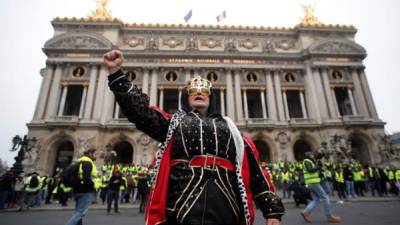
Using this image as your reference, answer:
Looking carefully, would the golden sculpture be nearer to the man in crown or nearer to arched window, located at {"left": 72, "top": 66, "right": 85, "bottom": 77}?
arched window, located at {"left": 72, "top": 66, "right": 85, "bottom": 77}

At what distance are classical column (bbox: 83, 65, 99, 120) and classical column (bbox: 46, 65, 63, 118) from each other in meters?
3.09

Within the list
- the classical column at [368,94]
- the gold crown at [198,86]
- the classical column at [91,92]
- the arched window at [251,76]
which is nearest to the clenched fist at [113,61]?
the gold crown at [198,86]

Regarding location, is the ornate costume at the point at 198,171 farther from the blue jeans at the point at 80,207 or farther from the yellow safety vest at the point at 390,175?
the yellow safety vest at the point at 390,175

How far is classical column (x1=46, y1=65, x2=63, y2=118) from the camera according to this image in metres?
23.8

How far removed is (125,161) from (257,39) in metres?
20.9

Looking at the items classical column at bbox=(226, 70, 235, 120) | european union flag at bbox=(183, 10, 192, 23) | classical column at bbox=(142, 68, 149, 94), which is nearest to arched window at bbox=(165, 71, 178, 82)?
classical column at bbox=(142, 68, 149, 94)

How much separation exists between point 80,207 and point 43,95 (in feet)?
78.2

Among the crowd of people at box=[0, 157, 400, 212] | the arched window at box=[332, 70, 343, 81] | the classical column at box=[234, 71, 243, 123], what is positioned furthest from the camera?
the arched window at box=[332, 70, 343, 81]

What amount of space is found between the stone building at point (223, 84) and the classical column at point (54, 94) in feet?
0.30

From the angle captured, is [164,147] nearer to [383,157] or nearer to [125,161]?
[125,161]

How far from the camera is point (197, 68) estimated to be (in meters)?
27.1

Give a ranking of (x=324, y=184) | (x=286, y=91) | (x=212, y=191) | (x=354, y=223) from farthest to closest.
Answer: (x=286, y=91) < (x=324, y=184) < (x=354, y=223) < (x=212, y=191)

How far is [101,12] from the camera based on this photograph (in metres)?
29.6

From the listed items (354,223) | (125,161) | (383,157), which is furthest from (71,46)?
(383,157)
